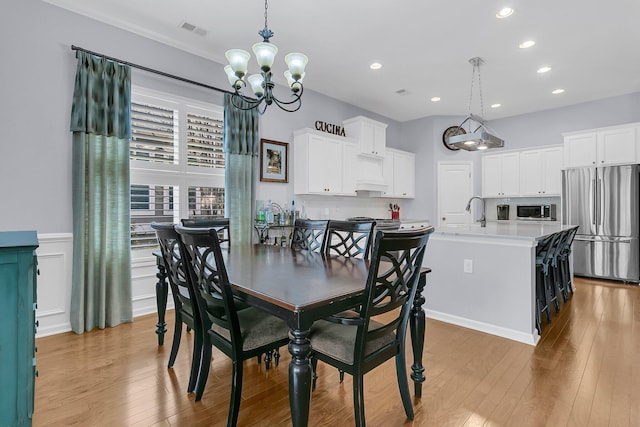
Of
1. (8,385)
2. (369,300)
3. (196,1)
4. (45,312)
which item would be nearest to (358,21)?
(196,1)

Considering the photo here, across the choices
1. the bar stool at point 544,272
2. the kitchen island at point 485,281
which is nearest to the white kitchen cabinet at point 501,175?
the bar stool at point 544,272

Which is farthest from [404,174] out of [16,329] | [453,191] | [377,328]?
[16,329]

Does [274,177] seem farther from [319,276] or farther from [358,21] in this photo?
[319,276]

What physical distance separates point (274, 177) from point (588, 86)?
496 centimetres

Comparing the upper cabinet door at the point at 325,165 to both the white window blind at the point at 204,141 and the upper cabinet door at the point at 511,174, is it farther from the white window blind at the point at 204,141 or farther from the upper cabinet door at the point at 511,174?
the upper cabinet door at the point at 511,174

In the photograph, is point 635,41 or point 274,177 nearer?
point 635,41

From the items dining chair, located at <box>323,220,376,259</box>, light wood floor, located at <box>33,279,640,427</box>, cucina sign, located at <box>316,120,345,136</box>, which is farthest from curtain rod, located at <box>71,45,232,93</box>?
light wood floor, located at <box>33,279,640,427</box>

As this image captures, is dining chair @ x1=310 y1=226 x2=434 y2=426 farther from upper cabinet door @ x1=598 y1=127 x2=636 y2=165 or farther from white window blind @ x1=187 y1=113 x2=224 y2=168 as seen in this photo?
upper cabinet door @ x1=598 y1=127 x2=636 y2=165

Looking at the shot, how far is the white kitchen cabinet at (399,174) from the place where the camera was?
608 cm

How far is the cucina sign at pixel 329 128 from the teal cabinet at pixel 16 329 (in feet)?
13.8

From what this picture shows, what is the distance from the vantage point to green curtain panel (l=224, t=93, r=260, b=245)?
153 inches

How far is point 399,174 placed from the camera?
6.35 meters

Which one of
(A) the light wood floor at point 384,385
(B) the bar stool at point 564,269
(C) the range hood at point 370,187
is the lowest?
(A) the light wood floor at point 384,385

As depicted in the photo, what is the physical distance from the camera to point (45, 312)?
287 centimetres
